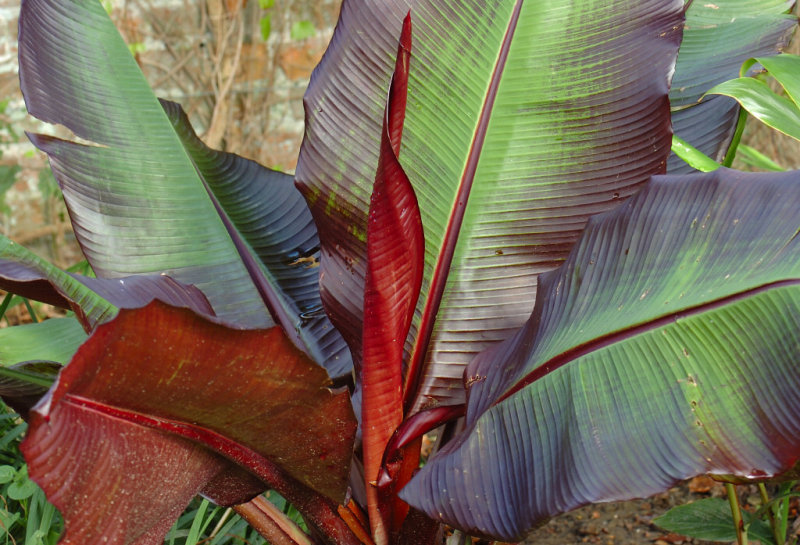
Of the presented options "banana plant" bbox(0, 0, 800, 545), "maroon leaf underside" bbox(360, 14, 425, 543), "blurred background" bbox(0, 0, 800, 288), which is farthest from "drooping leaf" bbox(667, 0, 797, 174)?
"blurred background" bbox(0, 0, 800, 288)

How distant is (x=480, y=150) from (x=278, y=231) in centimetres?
36

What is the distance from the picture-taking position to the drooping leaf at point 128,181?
3.17 feet

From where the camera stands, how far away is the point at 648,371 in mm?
675

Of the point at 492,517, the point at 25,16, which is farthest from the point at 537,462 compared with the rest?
the point at 25,16

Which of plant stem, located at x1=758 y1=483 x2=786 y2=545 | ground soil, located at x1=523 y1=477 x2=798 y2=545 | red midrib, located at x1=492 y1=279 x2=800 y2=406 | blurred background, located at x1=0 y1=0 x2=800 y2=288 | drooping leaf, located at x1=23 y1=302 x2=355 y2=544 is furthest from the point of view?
blurred background, located at x1=0 y1=0 x2=800 y2=288

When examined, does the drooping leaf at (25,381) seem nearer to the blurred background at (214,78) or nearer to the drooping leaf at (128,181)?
the drooping leaf at (128,181)

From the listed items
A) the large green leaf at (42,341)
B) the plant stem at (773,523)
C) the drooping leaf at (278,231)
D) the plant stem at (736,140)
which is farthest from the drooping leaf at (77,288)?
the plant stem at (773,523)

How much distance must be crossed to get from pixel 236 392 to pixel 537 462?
0.28m

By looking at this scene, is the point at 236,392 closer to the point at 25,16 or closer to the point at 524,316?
the point at 524,316

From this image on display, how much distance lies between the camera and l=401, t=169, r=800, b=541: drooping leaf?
616 millimetres

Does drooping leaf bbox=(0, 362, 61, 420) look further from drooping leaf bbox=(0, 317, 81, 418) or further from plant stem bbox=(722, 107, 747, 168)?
plant stem bbox=(722, 107, 747, 168)

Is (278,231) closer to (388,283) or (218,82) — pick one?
(388,283)

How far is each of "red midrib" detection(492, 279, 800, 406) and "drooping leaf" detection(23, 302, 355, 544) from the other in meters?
0.19

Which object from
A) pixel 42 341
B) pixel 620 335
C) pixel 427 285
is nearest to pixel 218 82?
pixel 42 341
